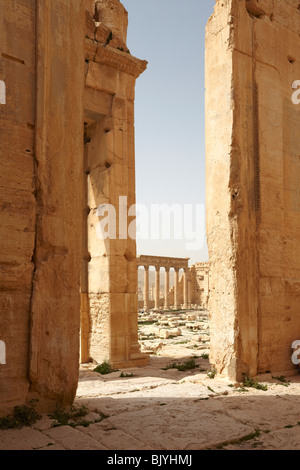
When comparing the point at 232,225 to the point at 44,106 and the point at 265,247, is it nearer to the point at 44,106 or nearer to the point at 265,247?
the point at 265,247

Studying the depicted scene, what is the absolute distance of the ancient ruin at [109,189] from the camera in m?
4.19

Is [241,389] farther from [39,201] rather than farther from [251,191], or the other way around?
[39,201]

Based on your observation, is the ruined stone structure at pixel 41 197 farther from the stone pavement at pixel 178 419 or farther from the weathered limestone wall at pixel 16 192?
the stone pavement at pixel 178 419

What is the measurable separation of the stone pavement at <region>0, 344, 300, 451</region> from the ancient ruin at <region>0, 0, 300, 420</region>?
0.46 meters

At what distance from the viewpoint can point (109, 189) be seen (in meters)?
9.16

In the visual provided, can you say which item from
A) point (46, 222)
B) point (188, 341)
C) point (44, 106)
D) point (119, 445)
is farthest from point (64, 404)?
point (188, 341)

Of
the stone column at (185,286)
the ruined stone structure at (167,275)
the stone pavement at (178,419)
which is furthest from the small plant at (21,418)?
the stone column at (185,286)

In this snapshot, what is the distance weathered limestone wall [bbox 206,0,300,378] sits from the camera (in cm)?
600

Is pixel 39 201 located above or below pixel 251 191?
below

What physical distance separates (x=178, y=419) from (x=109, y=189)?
232 inches

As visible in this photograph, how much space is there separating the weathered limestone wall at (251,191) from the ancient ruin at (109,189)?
0.02 meters

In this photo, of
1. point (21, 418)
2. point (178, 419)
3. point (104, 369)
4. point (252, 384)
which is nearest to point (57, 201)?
point (21, 418)
